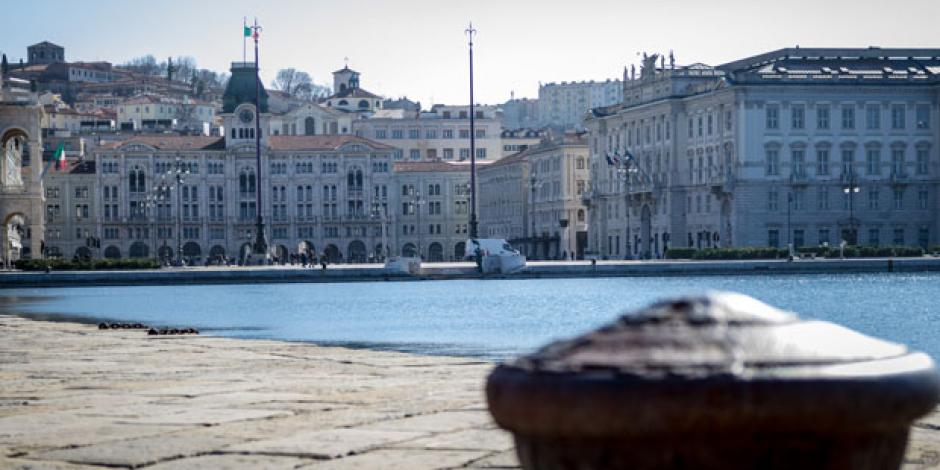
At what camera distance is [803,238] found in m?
111

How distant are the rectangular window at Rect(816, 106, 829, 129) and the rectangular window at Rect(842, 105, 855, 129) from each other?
3.60ft

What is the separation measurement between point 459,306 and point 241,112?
3610 inches

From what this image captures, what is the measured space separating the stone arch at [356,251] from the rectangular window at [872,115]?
54.8 m

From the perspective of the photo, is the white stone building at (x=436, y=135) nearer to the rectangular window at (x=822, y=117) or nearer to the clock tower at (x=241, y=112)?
the clock tower at (x=241, y=112)

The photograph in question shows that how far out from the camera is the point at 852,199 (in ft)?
364

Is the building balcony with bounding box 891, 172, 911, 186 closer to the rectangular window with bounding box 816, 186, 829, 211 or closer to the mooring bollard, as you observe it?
the rectangular window with bounding box 816, 186, 829, 211

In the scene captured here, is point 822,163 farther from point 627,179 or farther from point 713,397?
point 713,397

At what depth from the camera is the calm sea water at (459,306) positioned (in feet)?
131

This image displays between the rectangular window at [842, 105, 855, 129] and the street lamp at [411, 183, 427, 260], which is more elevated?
the rectangular window at [842, 105, 855, 129]

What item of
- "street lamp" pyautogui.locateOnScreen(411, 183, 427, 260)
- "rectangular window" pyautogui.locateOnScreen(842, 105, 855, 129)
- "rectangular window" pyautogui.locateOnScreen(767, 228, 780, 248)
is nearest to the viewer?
"rectangular window" pyautogui.locateOnScreen(767, 228, 780, 248)

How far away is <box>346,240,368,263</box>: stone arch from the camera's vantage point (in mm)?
154250

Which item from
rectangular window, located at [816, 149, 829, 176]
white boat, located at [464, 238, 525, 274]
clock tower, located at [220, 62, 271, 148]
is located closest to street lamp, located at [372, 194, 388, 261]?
clock tower, located at [220, 62, 271, 148]

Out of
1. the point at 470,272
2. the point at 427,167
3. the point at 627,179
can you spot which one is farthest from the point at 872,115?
the point at 427,167

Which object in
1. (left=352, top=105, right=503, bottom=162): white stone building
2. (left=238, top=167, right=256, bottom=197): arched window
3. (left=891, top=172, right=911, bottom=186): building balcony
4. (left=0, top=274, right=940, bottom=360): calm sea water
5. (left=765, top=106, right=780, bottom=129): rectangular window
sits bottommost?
(left=0, top=274, right=940, bottom=360): calm sea water
